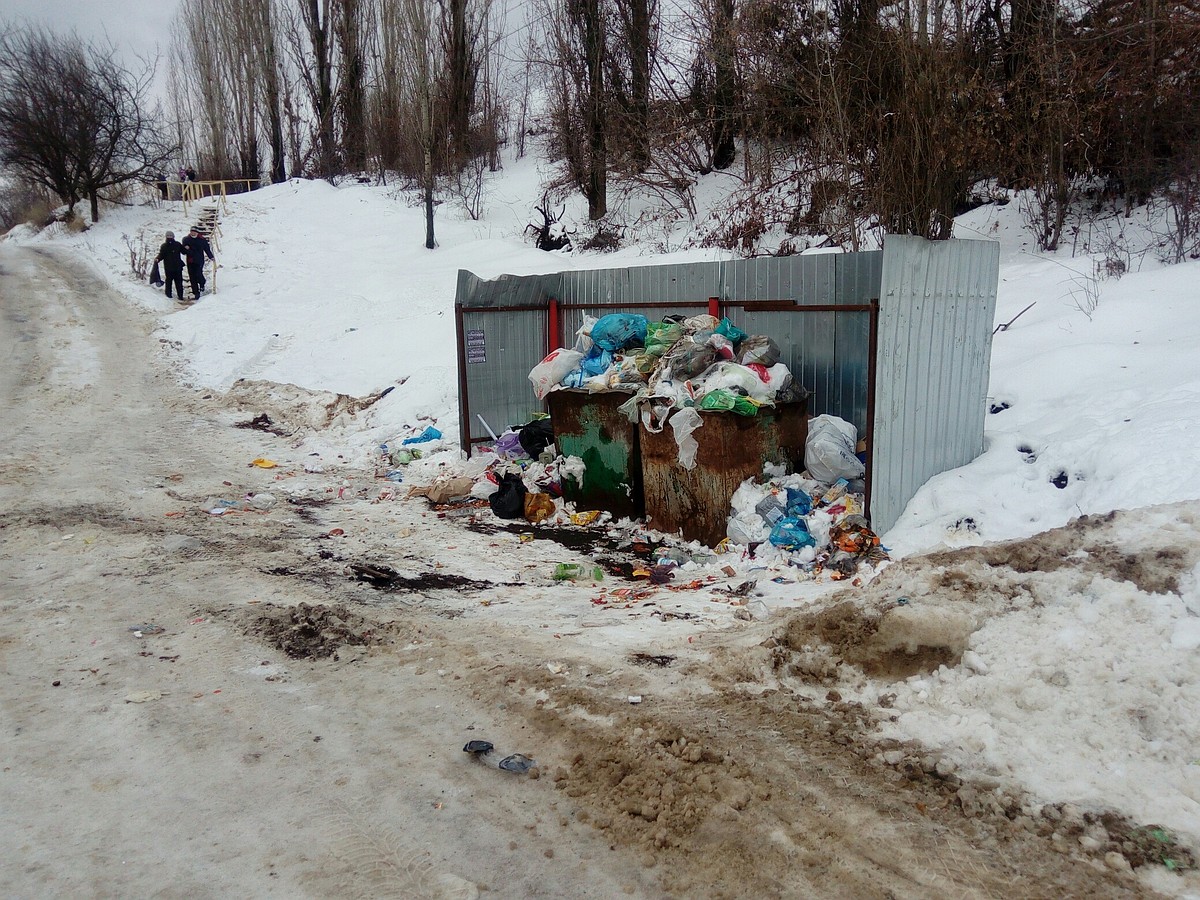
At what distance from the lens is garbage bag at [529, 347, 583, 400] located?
7750mm

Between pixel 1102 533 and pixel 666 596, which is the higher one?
pixel 1102 533

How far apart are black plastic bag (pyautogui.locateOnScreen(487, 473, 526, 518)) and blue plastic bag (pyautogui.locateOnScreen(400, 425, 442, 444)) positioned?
2315mm

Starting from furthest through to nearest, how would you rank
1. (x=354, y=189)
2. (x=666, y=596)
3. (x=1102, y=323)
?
(x=354, y=189)
(x=1102, y=323)
(x=666, y=596)

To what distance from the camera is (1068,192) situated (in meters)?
11.0

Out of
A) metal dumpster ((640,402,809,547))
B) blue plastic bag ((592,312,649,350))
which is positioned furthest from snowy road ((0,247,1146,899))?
blue plastic bag ((592,312,649,350))

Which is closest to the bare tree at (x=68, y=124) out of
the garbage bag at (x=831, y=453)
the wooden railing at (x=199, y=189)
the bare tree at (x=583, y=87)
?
the wooden railing at (x=199, y=189)

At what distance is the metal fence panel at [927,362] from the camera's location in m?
A: 5.69

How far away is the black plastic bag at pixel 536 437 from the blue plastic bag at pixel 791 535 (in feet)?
9.79

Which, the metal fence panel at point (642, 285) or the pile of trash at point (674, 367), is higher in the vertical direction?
the metal fence panel at point (642, 285)

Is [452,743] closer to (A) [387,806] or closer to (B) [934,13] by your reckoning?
(A) [387,806]

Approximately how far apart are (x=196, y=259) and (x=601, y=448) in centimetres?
1474

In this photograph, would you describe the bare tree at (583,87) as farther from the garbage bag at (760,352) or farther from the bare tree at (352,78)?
the garbage bag at (760,352)

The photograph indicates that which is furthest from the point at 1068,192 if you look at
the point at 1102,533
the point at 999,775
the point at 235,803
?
the point at 235,803

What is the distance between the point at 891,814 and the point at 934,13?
1057 cm
